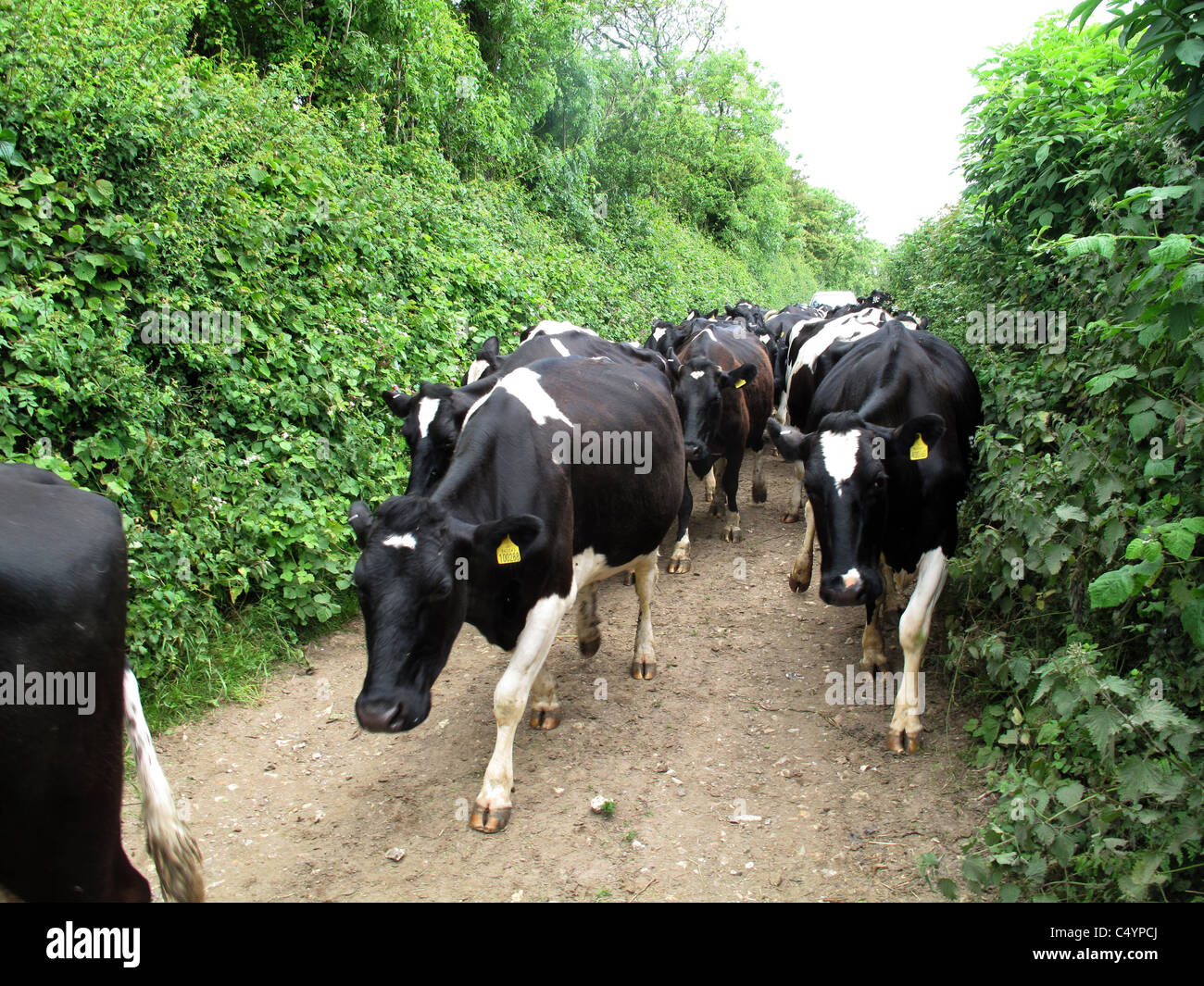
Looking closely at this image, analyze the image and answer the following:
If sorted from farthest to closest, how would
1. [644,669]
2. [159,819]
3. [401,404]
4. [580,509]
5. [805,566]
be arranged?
[805,566] → [401,404] → [644,669] → [580,509] → [159,819]

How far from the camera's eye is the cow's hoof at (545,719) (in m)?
5.00

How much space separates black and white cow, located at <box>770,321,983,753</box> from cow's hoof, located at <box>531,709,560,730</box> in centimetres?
183

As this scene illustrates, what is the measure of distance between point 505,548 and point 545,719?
1.75 metres

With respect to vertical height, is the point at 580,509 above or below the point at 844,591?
above

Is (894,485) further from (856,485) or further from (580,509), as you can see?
(580,509)

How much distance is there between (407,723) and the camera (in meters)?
3.29

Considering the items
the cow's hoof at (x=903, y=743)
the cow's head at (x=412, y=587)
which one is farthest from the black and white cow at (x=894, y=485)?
the cow's head at (x=412, y=587)

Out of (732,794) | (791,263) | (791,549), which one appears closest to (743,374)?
(791,549)

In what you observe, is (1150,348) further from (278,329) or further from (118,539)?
(278,329)

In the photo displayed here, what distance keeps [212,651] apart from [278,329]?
2.75 meters

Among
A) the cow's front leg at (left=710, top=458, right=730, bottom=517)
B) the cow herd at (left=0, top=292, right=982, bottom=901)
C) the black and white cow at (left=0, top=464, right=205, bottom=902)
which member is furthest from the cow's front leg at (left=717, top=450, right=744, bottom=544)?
the black and white cow at (left=0, top=464, right=205, bottom=902)

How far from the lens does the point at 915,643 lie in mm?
4723

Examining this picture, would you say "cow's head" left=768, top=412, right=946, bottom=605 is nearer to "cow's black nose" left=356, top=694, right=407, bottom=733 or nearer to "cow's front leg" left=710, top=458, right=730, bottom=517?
"cow's black nose" left=356, top=694, right=407, bottom=733

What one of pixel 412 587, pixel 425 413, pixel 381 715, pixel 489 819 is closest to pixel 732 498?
pixel 425 413
